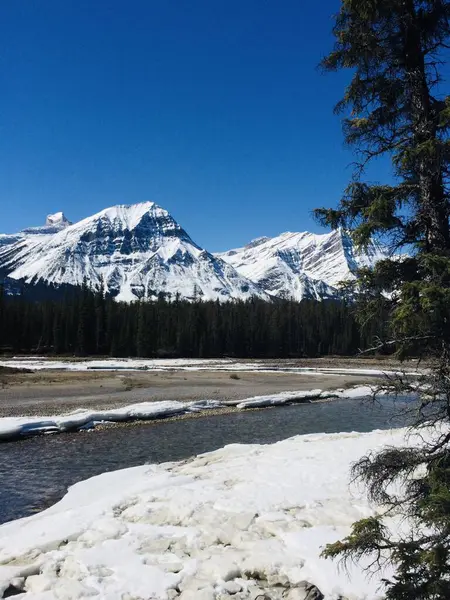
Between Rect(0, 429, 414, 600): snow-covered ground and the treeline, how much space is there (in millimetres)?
83134

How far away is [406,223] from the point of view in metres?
6.14

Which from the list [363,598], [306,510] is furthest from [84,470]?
[363,598]

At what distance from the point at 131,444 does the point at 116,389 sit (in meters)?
18.8

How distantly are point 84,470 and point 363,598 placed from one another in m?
11.7

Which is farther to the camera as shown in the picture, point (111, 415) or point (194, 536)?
point (111, 415)

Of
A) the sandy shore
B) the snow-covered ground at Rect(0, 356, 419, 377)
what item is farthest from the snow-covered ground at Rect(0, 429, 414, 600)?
the snow-covered ground at Rect(0, 356, 419, 377)

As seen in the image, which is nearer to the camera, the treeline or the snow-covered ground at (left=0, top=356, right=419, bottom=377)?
the snow-covered ground at (left=0, top=356, right=419, bottom=377)

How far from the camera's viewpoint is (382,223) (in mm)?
5805

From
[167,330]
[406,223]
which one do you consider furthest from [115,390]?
[167,330]

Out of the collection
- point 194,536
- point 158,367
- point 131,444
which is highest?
point 194,536

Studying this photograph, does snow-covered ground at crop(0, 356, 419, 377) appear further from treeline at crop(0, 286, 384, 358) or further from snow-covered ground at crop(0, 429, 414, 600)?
snow-covered ground at crop(0, 429, 414, 600)

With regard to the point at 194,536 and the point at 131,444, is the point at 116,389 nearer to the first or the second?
the point at 131,444

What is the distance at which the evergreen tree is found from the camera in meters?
4.76

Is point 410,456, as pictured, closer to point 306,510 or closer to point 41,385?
point 306,510
